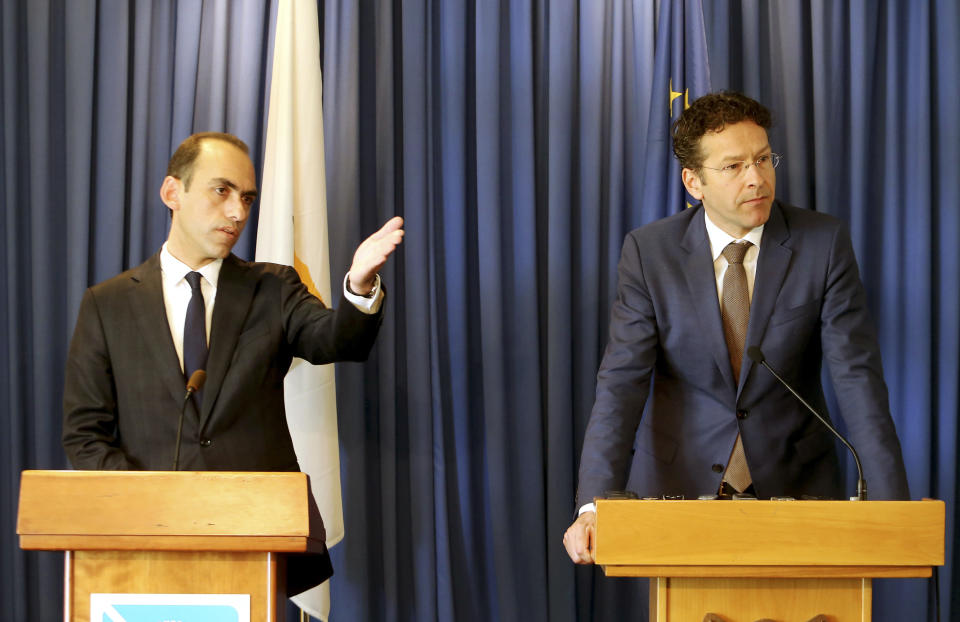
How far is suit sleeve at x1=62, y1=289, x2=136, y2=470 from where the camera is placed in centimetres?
269

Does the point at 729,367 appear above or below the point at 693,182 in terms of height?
below

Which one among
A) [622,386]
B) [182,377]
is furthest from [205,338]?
[622,386]

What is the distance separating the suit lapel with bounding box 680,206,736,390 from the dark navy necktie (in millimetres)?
1394

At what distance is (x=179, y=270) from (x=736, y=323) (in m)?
1.63

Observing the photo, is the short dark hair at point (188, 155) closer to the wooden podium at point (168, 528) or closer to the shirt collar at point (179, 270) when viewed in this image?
the shirt collar at point (179, 270)

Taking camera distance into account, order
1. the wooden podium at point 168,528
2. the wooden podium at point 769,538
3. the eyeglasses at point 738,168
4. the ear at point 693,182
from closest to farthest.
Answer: the wooden podium at point 769,538
the wooden podium at point 168,528
the eyeglasses at point 738,168
the ear at point 693,182

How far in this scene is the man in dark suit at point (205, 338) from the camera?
2.75 meters

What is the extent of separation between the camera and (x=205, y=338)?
9.29 feet

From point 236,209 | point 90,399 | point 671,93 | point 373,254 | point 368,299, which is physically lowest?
point 90,399

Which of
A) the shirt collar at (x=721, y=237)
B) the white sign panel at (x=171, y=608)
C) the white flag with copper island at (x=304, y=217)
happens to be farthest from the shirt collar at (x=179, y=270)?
the shirt collar at (x=721, y=237)

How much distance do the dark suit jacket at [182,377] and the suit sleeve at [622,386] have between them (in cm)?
67

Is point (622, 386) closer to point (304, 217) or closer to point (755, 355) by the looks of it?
point (755, 355)

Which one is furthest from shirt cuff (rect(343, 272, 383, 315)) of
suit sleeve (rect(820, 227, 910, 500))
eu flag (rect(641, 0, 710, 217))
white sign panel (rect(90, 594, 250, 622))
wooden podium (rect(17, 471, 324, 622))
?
eu flag (rect(641, 0, 710, 217))

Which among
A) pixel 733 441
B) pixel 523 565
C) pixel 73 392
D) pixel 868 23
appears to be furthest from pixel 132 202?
pixel 868 23
